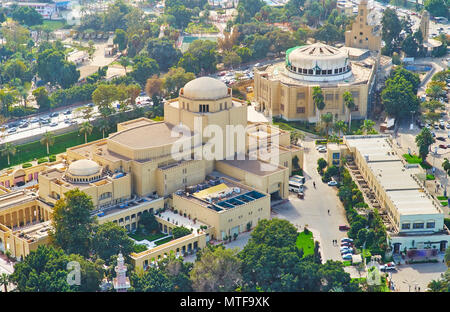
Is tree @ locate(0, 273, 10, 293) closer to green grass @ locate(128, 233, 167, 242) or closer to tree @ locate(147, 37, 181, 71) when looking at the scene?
green grass @ locate(128, 233, 167, 242)

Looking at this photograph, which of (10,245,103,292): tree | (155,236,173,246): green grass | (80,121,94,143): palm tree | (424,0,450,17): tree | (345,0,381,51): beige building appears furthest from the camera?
(424,0,450,17): tree

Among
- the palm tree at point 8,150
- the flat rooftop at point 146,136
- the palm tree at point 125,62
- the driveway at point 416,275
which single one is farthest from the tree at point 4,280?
the palm tree at point 125,62

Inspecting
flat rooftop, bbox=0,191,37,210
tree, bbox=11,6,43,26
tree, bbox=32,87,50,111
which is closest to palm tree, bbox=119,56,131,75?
tree, bbox=32,87,50,111

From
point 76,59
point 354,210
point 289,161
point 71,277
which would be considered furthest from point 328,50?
point 71,277

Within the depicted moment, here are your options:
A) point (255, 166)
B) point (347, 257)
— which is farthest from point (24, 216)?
point (347, 257)

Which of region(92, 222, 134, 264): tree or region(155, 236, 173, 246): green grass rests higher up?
region(92, 222, 134, 264): tree

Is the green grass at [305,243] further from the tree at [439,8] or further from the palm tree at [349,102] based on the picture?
the tree at [439,8]
